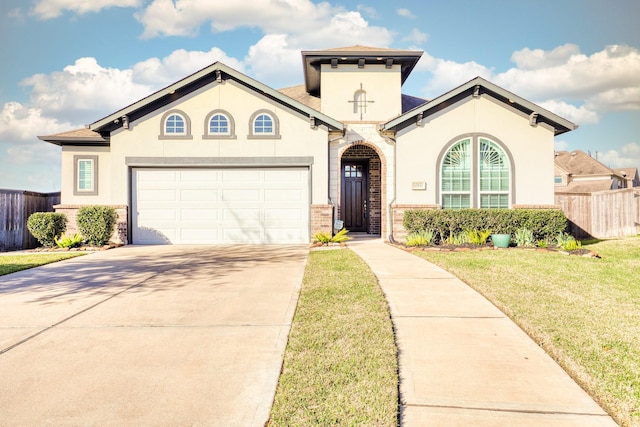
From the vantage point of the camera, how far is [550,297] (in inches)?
224

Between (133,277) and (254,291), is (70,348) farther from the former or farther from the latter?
(133,277)

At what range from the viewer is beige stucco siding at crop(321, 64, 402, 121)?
14.2 m

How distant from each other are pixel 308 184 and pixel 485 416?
10900 millimetres

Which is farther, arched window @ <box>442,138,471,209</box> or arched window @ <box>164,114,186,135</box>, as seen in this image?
arched window @ <box>442,138,471,209</box>

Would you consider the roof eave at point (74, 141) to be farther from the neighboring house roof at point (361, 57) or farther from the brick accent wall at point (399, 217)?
the brick accent wall at point (399, 217)

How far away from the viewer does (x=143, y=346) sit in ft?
13.3

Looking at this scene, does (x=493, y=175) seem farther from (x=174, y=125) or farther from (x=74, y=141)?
(x=74, y=141)

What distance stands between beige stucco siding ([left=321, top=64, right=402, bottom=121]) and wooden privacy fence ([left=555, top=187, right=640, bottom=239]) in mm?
7725

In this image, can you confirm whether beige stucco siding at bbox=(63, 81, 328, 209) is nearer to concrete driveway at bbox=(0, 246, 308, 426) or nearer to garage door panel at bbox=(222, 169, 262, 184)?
garage door panel at bbox=(222, 169, 262, 184)

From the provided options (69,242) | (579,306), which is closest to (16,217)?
(69,242)

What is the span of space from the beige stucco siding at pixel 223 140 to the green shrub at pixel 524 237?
6.11 metres

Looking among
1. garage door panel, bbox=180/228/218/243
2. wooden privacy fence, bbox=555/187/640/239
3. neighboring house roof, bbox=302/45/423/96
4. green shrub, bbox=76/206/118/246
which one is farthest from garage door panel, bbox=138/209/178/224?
wooden privacy fence, bbox=555/187/640/239

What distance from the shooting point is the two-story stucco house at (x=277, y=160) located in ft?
43.4

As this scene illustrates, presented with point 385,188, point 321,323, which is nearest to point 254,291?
point 321,323
